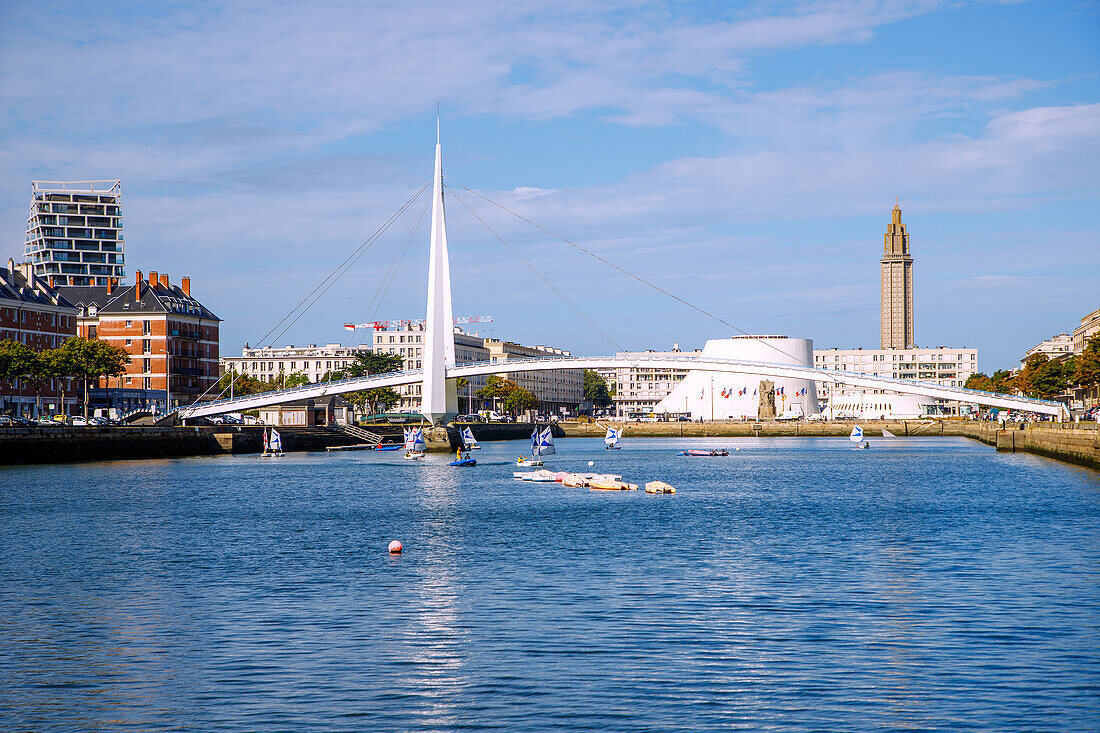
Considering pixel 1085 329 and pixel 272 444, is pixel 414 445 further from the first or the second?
pixel 1085 329

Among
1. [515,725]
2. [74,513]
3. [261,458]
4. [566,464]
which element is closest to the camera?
[515,725]

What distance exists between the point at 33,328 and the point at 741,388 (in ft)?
353

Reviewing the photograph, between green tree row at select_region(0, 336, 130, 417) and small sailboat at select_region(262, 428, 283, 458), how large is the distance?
39.1 ft

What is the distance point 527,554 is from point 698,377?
152 meters

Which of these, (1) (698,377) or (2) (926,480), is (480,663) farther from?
(1) (698,377)

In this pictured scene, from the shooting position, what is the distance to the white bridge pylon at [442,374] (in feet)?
244

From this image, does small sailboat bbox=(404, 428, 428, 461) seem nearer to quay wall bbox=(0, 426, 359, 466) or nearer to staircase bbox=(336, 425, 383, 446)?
quay wall bbox=(0, 426, 359, 466)

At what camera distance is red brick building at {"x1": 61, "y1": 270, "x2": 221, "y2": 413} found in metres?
95.0

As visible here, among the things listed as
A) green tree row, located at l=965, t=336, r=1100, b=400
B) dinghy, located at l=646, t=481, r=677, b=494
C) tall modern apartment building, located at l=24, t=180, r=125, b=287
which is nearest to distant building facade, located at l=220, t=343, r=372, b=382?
tall modern apartment building, located at l=24, t=180, r=125, b=287

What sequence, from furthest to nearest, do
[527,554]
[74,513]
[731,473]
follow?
[731,473] → [74,513] → [527,554]

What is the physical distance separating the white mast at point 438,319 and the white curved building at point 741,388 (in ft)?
316

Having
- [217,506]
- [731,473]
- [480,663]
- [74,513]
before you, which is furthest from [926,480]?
[480,663]

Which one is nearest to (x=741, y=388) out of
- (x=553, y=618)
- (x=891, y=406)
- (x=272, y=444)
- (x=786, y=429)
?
(x=891, y=406)

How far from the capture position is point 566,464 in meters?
72.6
